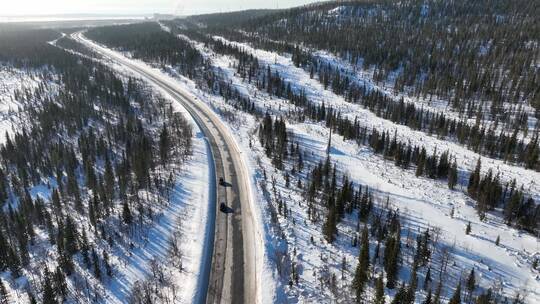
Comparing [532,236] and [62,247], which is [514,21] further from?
[62,247]

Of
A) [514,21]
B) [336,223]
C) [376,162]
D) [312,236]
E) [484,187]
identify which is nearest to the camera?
[312,236]

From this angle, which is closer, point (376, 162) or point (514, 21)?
point (376, 162)

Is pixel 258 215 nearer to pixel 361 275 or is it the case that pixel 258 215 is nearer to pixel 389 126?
pixel 361 275

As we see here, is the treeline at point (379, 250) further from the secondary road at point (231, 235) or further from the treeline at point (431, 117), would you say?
the treeline at point (431, 117)

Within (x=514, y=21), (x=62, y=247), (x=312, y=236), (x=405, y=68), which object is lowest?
(x=62, y=247)

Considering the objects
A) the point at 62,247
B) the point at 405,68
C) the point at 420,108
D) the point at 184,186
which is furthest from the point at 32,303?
the point at 405,68

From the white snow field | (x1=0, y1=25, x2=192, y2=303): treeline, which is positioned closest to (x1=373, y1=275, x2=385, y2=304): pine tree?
the white snow field

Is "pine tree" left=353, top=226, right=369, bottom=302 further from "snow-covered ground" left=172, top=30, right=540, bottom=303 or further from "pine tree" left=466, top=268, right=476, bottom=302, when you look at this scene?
"pine tree" left=466, top=268, right=476, bottom=302

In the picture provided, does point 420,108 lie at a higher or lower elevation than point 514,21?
lower
